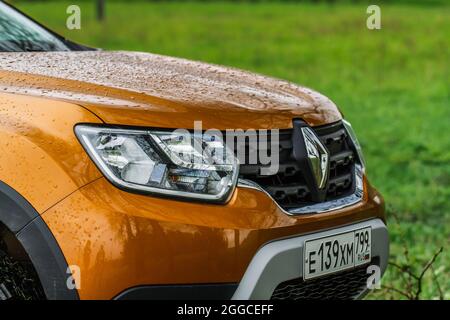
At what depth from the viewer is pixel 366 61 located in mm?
19438

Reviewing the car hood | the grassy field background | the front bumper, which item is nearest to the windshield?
the car hood

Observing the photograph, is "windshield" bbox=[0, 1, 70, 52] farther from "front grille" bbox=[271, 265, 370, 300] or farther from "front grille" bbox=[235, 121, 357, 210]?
"front grille" bbox=[271, 265, 370, 300]

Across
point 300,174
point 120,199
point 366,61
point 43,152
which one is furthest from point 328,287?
point 366,61

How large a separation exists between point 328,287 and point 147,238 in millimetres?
856

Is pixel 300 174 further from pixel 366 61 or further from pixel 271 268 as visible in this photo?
pixel 366 61

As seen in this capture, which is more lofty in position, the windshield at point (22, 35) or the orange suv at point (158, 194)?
the windshield at point (22, 35)

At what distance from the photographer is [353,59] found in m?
19.8

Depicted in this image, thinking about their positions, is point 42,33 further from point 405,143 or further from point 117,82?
point 405,143

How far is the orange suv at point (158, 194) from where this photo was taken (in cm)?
277

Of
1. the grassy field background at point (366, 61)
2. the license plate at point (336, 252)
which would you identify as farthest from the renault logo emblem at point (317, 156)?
the grassy field background at point (366, 61)

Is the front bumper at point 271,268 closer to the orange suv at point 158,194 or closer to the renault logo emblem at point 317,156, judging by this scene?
the orange suv at point 158,194

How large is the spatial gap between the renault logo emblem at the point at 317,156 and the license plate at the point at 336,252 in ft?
0.66

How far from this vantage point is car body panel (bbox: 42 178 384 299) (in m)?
2.74

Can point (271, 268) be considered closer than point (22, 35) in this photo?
Yes
